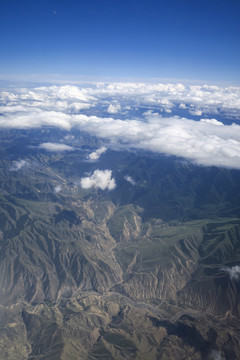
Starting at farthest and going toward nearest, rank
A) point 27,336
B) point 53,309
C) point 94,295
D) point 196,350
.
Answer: point 94,295 < point 53,309 < point 27,336 < point 196,350

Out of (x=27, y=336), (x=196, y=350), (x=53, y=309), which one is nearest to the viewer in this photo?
(x=196, y=350)

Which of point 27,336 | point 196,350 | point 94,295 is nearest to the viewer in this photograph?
point 196,350

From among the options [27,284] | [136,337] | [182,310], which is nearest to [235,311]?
[182,310]

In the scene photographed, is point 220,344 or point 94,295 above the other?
point 220,344

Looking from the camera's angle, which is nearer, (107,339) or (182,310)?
(107,339)

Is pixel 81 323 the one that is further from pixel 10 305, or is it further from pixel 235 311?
pixel 235 311

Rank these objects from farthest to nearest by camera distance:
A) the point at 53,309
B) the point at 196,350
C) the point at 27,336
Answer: the point at 53,309, the point at 27,336, the point at 196,350

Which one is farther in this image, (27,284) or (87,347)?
(27,284)

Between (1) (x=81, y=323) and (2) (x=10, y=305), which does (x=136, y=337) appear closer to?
(1) (x=81, y=323)

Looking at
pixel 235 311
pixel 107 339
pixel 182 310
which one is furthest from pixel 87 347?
pixel 235 311
